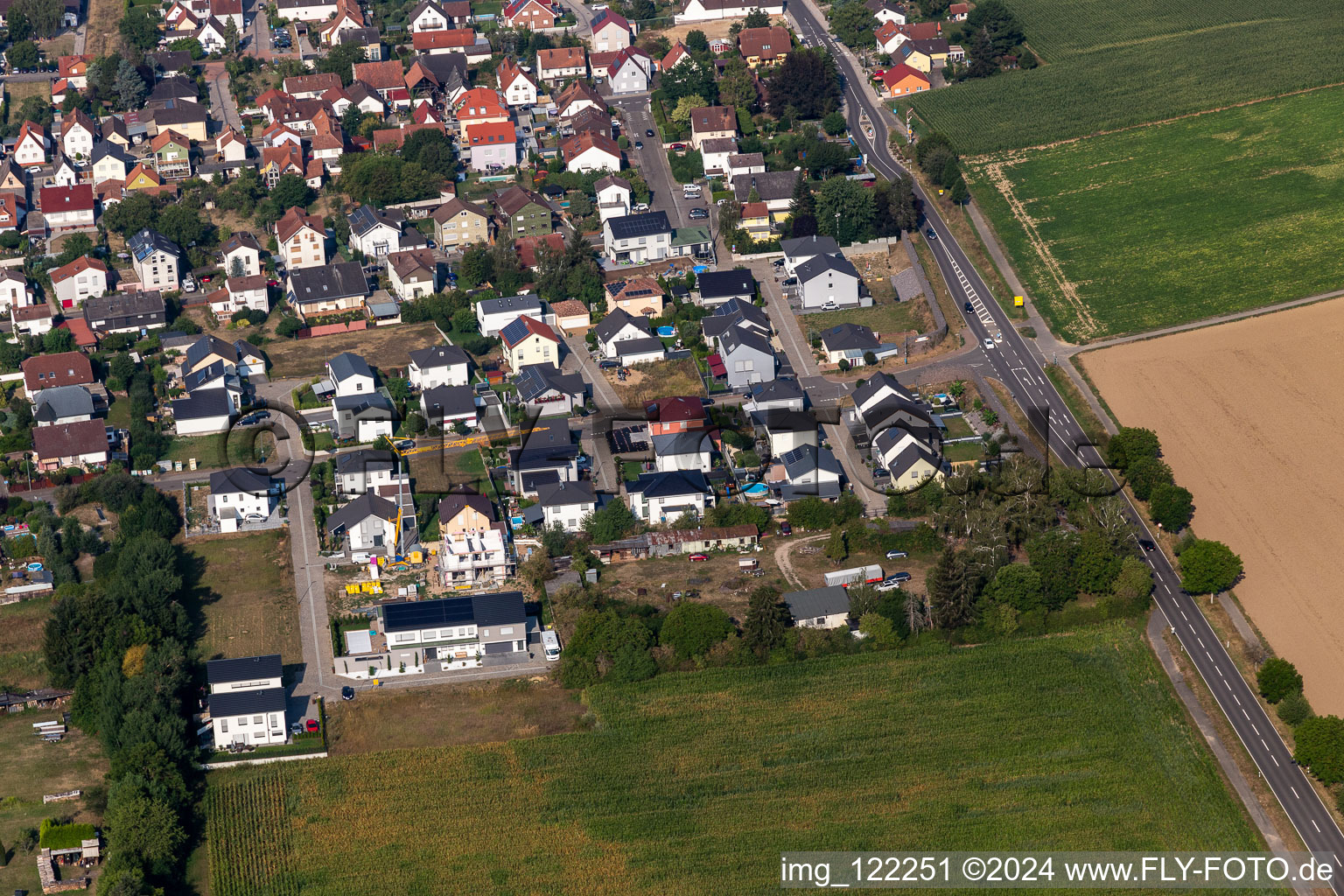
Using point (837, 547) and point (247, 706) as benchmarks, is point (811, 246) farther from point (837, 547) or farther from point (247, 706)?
point (247, 706)

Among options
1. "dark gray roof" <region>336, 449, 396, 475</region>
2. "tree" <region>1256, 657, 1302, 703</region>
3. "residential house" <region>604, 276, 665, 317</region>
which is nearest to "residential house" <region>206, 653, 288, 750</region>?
"dark gray roof" <region>336, 449, 396, 475</region>

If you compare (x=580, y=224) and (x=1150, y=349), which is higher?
(x=580, y=224)

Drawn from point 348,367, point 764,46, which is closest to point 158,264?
point 348,367

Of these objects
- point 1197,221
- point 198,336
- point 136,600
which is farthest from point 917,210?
point 136,600

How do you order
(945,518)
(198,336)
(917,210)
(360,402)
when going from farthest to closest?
(917,210), (198,336), (360,402), (945,518)

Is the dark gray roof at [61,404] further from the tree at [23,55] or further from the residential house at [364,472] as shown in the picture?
the tree at [23,55]

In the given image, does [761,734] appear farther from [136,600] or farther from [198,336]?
[198,336]

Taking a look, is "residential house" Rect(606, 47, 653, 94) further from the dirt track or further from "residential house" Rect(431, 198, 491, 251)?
the dirt track
